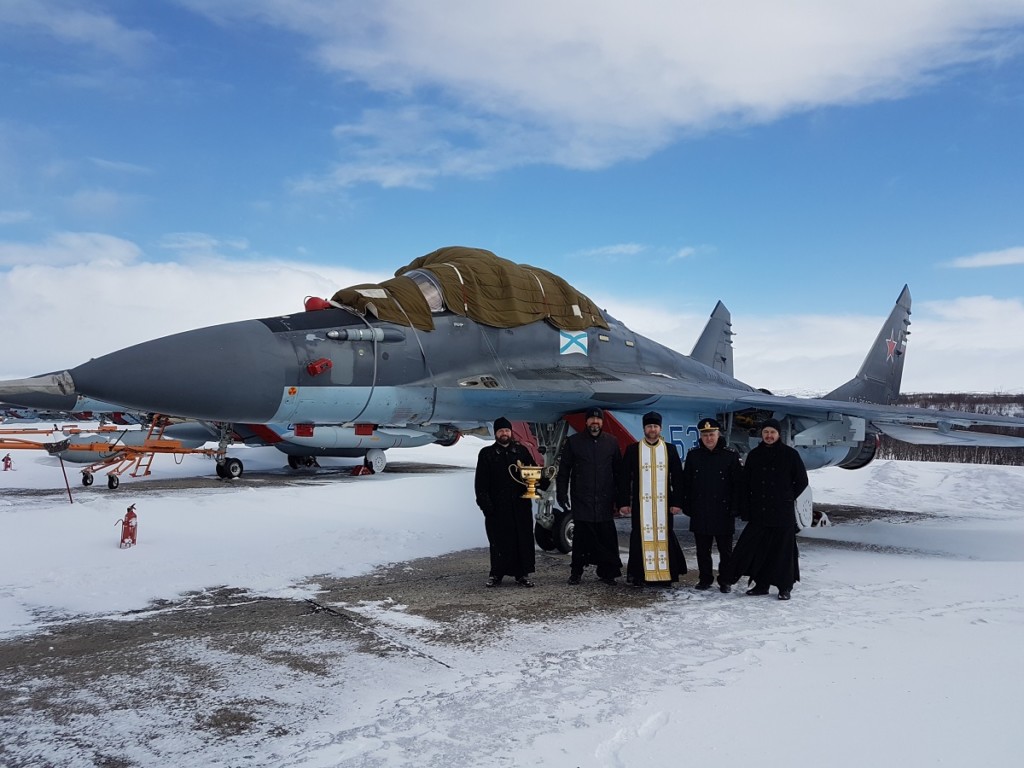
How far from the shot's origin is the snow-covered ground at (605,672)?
3072 mm

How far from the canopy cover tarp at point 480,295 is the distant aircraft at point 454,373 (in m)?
0.02

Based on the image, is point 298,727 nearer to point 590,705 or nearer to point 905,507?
point 590,705

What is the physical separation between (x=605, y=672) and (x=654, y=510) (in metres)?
2.70

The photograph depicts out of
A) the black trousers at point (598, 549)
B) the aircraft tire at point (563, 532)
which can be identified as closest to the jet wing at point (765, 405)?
the aircraft tire at point (563, 532)

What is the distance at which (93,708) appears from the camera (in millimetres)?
3549

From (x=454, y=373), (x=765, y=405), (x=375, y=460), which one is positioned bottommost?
(x=375, y=460)

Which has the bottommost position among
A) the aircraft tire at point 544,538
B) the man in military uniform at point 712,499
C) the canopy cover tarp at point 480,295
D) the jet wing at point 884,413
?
the aircraft tire at point 544,538

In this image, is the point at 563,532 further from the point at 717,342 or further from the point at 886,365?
the point at 886,365

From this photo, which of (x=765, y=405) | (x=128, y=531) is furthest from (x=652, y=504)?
(x=128, y=531)

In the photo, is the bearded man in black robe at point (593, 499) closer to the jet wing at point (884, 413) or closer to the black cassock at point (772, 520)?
the black cassock at point (772, 520)

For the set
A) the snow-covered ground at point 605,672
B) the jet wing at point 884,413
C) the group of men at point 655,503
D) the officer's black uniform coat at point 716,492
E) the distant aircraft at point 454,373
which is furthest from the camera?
the jet wing at point 884,413

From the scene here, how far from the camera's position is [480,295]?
811 centimetres

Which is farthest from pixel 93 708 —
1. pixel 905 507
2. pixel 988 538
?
pixel 905 507

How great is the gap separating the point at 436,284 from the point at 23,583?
4861mm
